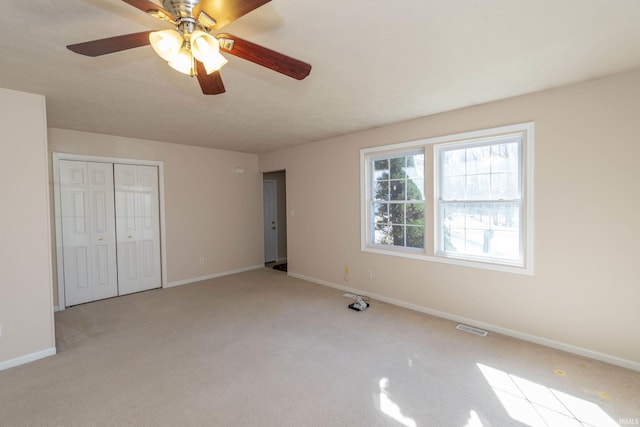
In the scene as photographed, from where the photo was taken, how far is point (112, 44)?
1.40 m

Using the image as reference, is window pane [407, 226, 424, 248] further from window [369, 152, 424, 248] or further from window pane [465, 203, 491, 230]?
window pane [465, 203, 491, 230]

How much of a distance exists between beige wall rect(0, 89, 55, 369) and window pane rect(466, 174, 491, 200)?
4.41 meters

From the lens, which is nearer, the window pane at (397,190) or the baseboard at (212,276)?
the window pane at (397,190)

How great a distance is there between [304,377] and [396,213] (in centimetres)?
246

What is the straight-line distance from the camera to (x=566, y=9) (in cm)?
Answer: 158

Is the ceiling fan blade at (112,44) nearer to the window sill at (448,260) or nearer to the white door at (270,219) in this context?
the window sill at (448,260)

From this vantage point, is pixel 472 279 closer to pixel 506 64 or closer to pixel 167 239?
pixel 506 64

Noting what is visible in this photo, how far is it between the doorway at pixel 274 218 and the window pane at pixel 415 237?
3482 millimetres

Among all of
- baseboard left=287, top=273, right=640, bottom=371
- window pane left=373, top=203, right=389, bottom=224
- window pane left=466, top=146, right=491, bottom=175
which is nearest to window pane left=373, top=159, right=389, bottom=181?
window pane left=373, top=203, right=389, bottom=224

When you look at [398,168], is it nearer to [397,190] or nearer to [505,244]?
[397,190]

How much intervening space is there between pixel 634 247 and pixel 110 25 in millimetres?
4150

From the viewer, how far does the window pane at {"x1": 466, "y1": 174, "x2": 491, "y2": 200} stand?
3.15 metres

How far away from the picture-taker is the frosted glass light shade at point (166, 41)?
1.30 m

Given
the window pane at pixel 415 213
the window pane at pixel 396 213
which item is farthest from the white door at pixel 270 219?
the window pane at pixel 415 213
